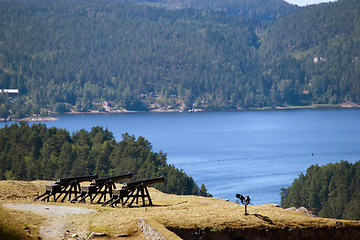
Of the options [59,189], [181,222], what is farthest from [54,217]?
[59,189]

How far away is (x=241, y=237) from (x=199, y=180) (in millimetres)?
110355

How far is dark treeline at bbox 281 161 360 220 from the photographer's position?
361 ft

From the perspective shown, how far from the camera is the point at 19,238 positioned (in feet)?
75.7

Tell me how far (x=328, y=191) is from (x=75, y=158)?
5177 centimetres

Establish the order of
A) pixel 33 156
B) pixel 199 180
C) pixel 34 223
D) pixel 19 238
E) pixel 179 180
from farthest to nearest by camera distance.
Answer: pixel 199 180 → pixel 33 156 → pixel 179 180 → pixel 34 223 → pixel 19 238

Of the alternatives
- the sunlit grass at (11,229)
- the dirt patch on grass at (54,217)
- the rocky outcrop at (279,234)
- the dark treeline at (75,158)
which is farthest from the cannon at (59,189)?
the dark treeline at (75,158)

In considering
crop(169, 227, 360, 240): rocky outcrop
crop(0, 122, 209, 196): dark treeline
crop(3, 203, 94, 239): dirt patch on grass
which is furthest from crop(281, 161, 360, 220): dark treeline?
crop(3, 203, 94, 239): dirt patch on grass

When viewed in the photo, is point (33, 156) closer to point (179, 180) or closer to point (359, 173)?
point (179, 180)

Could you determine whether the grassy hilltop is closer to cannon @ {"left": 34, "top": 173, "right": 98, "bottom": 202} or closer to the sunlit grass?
the sunlit grass

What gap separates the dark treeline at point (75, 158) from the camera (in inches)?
3735

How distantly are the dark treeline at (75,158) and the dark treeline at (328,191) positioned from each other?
25.9 meters

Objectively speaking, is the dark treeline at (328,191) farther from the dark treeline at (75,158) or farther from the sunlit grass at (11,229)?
the sunlit grass at (11,229)

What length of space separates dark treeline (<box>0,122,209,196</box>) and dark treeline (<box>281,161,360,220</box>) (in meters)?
25.9

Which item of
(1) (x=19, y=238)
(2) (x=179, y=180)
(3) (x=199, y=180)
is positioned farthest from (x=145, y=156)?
(1) (x=19, y=238)
